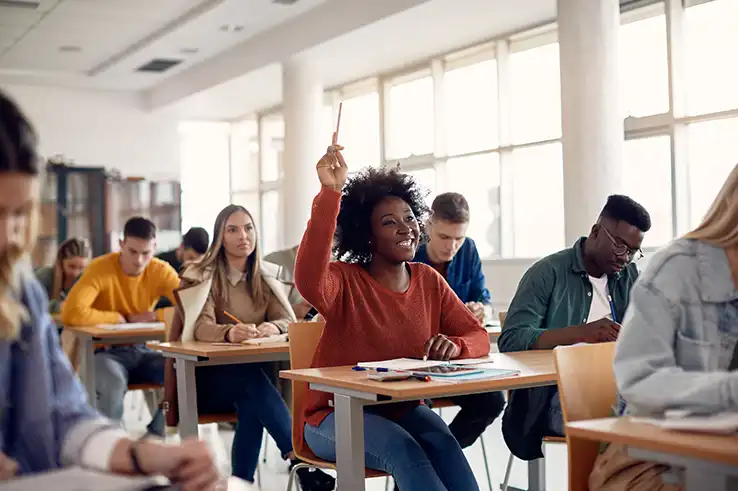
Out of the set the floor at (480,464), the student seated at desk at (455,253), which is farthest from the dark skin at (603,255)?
the floor at (480,464)

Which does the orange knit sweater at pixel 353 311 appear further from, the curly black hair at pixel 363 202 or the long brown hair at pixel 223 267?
the long brown hair at pixel 223 267

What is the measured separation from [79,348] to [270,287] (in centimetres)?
134

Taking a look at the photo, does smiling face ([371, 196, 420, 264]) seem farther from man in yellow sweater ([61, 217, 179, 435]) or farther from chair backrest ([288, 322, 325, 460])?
man in yellow sweater ([61, 217, 179, 435])

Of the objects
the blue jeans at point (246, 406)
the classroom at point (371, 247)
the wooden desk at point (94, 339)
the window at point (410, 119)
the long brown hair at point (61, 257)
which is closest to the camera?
the classroom at point (371, 247)

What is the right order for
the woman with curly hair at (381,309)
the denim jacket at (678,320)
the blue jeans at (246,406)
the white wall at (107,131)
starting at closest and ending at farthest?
the denim jacket at (678,320)
the woman with curly hair at (381,309)
the blue jeans at (246,406)
the white wall at (107,131)

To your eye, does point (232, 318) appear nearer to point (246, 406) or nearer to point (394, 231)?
point (246, 406)

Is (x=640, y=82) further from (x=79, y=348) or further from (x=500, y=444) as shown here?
(x=79, y=348)

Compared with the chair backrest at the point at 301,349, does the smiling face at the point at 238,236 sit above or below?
above

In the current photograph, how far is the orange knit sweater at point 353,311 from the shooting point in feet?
8.92

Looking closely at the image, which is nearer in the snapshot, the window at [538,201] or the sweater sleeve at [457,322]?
the sweater sleeve at [457,322]

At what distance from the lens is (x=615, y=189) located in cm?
624

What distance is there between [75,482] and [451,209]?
3.41m

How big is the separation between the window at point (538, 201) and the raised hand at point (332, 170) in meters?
5.16

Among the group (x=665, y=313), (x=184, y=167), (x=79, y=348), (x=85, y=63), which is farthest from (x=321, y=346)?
(x=184, y=167)
